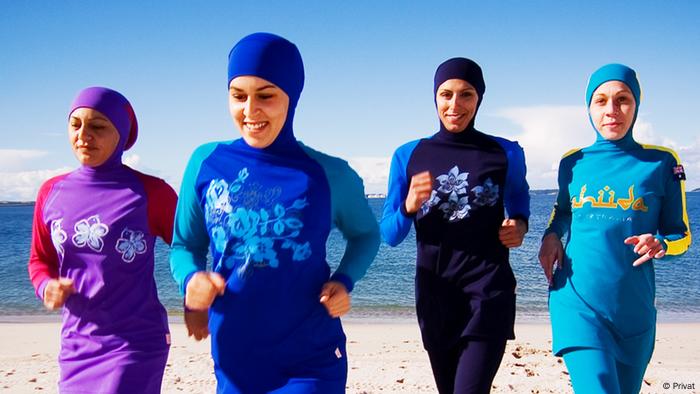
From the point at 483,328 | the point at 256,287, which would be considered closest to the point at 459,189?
the point at 483,328

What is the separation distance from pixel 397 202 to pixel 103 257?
1674 mm

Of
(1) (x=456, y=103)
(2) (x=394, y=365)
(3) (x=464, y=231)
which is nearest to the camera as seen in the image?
(3) (x=464, y=231)

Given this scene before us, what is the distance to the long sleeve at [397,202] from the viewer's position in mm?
3225

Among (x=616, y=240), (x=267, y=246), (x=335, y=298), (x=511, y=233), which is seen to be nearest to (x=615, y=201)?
(x=616, y=240)

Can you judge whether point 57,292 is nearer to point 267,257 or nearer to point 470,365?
point 267,257

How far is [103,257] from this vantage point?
307cm

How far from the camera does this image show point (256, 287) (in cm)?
233

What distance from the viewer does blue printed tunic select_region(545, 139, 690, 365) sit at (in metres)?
3.31

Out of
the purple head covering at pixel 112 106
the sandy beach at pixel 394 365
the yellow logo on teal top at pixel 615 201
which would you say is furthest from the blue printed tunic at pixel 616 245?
the sandy beach at pixel 394 365

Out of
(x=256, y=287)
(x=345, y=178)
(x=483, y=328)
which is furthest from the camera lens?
(x=483, y=328)

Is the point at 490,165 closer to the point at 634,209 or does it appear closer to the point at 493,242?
the point at 493,242

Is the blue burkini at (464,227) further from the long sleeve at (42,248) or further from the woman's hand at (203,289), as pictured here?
the long sleeve at (42,248)

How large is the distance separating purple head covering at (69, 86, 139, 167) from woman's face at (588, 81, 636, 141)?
2840mm

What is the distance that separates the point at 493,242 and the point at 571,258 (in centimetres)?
54
